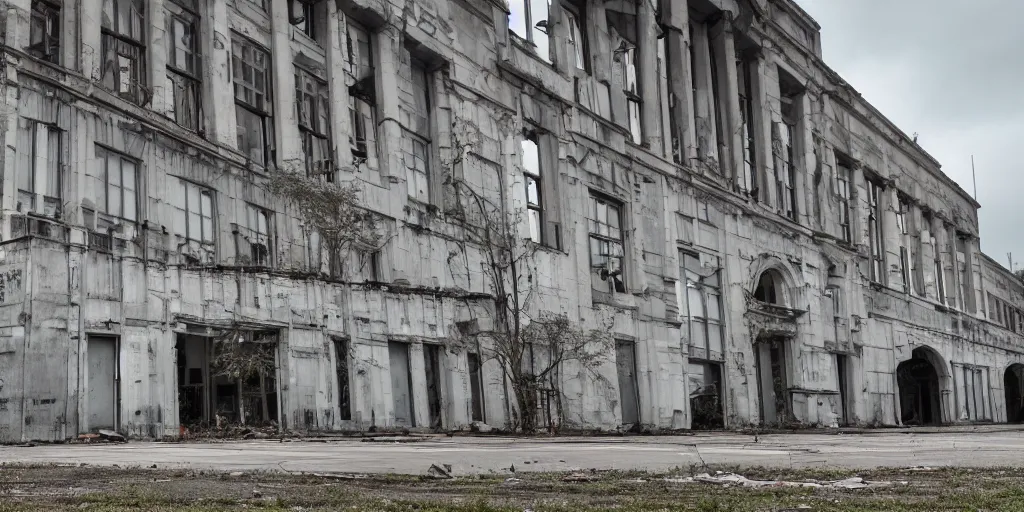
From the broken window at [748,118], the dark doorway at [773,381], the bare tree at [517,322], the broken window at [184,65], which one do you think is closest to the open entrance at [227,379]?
the broken window at [184,65]

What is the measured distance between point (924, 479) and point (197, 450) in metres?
7.55

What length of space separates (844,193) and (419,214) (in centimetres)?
2341

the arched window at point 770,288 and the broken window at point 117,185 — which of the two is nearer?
the broken window at point 117,185

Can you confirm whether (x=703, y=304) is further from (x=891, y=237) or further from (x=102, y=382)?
(x=102, y=382)

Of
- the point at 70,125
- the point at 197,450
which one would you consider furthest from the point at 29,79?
the point at 197,450

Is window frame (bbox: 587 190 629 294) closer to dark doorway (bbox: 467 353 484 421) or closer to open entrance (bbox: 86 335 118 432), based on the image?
dark doorway (bbox: 467 353 484 421)

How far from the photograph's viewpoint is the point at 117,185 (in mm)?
17922

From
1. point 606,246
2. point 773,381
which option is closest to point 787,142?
point 773,381

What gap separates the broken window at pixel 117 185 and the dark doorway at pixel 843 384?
26.7 metres

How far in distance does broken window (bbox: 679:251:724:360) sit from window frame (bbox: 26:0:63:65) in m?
18.3

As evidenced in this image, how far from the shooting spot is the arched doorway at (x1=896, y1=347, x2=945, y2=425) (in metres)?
46.7

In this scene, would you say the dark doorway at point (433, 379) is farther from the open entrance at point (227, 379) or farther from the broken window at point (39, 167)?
the broken window at point (39, 167)

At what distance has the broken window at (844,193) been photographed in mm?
42062

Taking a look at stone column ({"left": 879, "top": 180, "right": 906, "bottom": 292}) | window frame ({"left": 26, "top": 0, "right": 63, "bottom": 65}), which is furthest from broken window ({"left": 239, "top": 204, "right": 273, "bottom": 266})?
stone column ({"left": 879, "top": 180, "right": 906, "bottom": 292})
